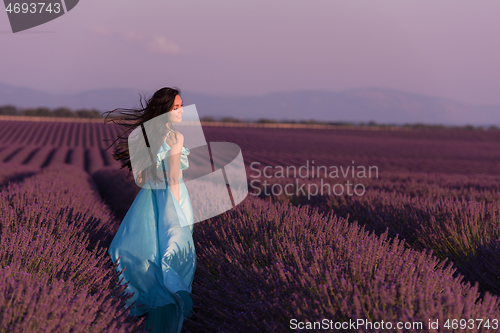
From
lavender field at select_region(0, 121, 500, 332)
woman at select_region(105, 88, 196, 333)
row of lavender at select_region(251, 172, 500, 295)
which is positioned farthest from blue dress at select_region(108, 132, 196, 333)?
row of lavender at select_region(251, 172, 500, 295)

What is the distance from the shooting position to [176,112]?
2.78 m

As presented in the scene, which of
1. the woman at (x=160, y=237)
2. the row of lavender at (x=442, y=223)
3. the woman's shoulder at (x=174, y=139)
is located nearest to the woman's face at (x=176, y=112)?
the woman at (x=160, y=237)

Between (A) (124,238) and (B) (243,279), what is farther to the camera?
(A) (124,238)

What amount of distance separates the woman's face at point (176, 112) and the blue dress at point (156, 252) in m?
0.20

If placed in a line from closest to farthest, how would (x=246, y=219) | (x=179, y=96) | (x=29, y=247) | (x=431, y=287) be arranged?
Result: (x=431, y=287) < (x=29, y=247) < (x=179, y=96) < (x=246, y=219)

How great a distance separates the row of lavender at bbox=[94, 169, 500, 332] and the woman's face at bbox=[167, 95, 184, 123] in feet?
3.33

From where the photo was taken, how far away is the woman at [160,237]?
2625 mm

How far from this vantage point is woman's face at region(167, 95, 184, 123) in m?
2.77

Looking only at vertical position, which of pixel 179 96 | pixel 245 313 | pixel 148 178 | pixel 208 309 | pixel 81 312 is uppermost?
pixel 179 96

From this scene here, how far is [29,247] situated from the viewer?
2.24 m

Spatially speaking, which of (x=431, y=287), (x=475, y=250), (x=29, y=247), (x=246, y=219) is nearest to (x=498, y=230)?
(x=475, y=250)

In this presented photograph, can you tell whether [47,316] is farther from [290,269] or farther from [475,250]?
[475,250]

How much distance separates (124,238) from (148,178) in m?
0.49

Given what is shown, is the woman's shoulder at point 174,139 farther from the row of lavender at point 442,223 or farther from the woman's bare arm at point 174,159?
the row of lavender at point 442,223
